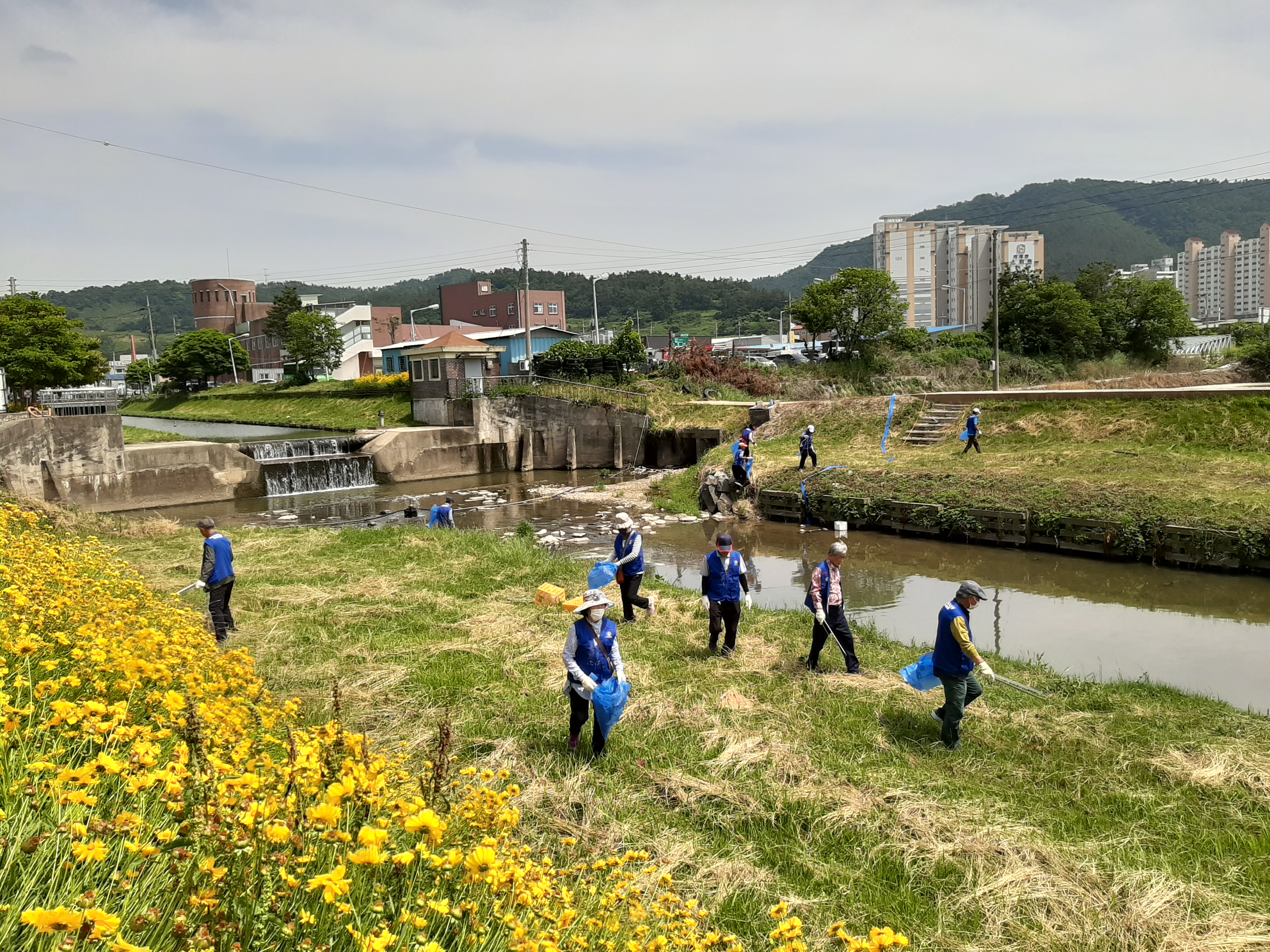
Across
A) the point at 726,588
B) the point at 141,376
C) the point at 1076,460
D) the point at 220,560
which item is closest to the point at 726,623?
the point at 726,588

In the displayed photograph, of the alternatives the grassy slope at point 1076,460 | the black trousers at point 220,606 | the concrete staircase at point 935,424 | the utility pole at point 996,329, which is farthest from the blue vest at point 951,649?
the utility pole at point 996,329

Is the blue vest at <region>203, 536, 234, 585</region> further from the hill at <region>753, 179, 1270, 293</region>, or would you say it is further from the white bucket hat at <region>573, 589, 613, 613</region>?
the hill at <region>753, 179, 1270, 293</region>

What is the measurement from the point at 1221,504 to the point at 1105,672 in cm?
777

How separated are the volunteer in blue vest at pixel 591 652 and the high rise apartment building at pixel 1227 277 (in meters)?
141

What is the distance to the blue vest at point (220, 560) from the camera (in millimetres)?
9836

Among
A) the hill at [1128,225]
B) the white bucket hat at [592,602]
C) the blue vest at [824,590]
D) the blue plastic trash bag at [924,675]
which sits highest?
the hill at [1128,225]

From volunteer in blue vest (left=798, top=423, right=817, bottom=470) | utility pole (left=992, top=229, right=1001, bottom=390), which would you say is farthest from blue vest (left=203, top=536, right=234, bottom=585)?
utility pole (left=992, top=229, right=1001, bottom=390)

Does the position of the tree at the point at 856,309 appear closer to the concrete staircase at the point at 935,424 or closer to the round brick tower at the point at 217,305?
the concrete staircase at the point at 935,424

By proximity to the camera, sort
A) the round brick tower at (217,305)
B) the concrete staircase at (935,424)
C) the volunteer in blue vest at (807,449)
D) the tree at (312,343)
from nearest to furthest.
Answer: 1. the volunteer in blue vest at (807,449)
2. the concrete staircase at (935,424)
3. the tree at (312,343)
4. the round brick tower at (217,305)

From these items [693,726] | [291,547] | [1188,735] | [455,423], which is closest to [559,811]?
[693,726]

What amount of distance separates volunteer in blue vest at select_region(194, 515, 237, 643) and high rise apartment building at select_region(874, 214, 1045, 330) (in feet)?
280

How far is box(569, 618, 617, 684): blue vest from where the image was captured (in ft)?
21.9

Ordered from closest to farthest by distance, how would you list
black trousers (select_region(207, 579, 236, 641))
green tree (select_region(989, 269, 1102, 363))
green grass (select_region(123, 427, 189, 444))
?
black trousers (select_region(207, 579, 236, 641)) < green grass (select_region(123, 427, 189, 444)) < green tree (select_region(989, 269, 1102, 363))

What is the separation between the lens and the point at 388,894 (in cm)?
327
